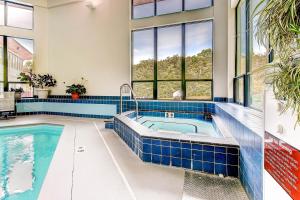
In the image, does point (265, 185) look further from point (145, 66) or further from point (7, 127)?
point (7, 127)

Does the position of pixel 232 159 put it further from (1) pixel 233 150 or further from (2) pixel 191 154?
(2) pixel 191 154

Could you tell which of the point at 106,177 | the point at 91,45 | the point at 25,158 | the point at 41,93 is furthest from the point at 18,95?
the point at 106,177

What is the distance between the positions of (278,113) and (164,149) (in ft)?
5.18

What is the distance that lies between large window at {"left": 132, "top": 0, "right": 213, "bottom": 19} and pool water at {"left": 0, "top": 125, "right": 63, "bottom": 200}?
A: 4.21m

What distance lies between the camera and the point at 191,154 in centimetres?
225

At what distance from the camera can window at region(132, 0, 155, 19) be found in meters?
5.71

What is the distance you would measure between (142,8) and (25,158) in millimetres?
5039

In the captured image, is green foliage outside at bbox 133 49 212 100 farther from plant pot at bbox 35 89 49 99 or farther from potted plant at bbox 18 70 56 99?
plant pot at bbox 35 89 49 99

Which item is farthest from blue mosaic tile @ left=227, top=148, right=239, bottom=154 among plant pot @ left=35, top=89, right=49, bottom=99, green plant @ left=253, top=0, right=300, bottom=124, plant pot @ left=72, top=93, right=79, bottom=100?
plant pot @ left=35, top=89, right=49, bottom=99

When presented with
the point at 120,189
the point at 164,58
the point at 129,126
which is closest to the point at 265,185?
the point at 120,189

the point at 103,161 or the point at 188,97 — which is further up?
the point at 188,97

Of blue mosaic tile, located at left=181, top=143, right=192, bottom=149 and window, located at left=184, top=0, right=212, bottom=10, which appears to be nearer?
blue mosaic tile, located at left=181, top=143, right=192, bottom=149

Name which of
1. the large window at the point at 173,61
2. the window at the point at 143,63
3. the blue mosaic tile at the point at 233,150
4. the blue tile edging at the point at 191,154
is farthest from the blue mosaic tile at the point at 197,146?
the window at the point at 143,63

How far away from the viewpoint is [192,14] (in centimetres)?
516
